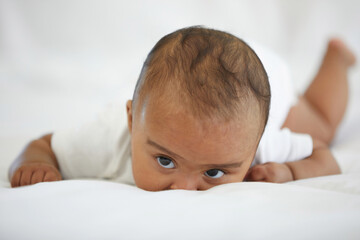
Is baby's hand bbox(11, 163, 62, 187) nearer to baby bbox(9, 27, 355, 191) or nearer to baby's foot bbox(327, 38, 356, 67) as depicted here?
baby bbox(9, 27, 355, 191)

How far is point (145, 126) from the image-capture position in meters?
0.75

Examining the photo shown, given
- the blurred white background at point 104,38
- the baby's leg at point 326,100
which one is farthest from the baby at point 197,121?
the blurred white background at point 104,38

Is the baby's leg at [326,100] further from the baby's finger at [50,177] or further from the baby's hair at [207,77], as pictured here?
the baby's finger at [50,177]

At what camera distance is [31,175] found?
2.80 ft

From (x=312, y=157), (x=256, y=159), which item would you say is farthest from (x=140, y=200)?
(x=312, y=157)

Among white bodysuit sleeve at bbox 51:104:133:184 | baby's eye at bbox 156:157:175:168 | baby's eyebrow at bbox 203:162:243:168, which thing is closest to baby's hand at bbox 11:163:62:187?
white bodysuit sleeve at bbox 51:104:133:184

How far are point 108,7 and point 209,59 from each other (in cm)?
136

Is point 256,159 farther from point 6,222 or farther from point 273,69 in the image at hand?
point 6,222

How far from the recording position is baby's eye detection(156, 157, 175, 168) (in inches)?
29.6

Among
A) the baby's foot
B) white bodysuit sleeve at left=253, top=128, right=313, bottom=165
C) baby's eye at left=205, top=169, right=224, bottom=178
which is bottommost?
white bodysuit sleeve at left=253, top=128, right=313, bottom=165

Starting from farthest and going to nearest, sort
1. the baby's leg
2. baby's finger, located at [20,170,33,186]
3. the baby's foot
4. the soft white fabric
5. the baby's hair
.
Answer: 1. the baby's foot
2. the baby's leg
3. baby's finger, located at [20,170,33,186]
4. the baby's hair
5. the soft white fabric

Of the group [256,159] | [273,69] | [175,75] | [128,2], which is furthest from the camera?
[128,2]

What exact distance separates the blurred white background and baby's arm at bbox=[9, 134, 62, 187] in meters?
0.39

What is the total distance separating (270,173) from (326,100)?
2.15 ft
